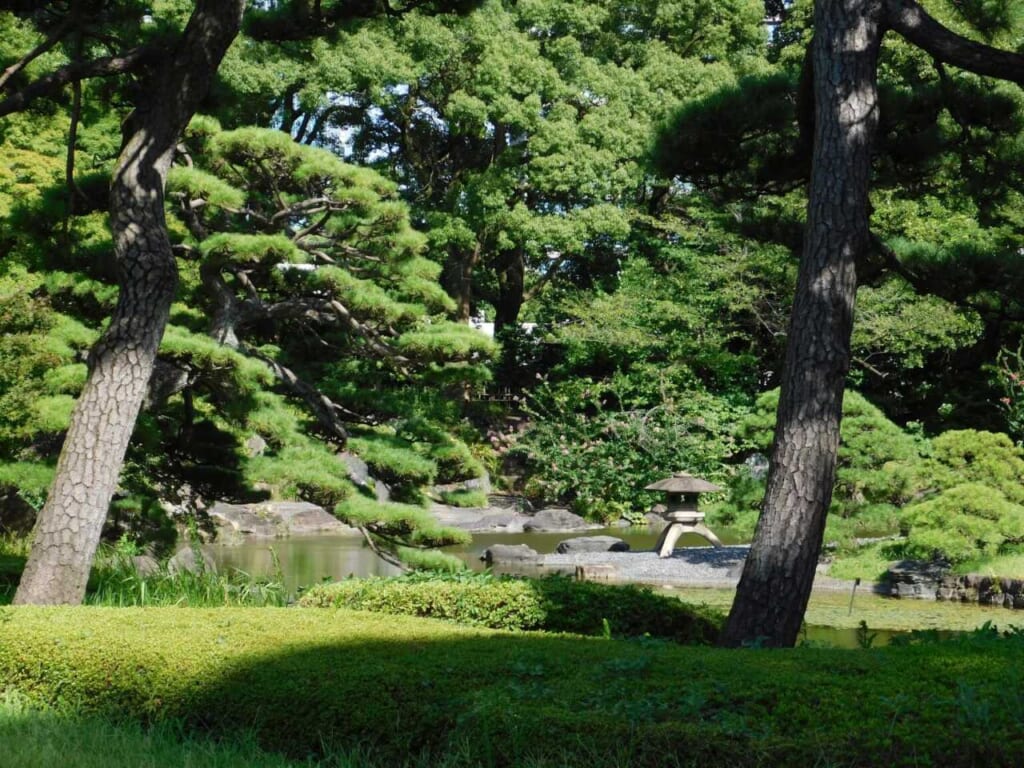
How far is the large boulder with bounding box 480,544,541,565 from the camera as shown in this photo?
12586mm

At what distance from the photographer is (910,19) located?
516 centimetres

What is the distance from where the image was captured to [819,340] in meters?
4.93

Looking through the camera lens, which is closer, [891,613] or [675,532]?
[891,613]

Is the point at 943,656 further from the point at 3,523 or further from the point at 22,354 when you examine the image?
the point at 3,523

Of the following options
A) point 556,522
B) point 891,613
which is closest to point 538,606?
point 891,613

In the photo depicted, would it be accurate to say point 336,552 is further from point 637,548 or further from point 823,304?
point 823,304

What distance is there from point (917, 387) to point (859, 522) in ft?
25.4

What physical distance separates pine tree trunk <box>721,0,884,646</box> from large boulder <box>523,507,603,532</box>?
11639mm

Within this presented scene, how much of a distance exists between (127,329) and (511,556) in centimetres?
797

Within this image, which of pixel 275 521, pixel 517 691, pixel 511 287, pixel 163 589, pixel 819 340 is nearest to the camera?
pixel 517 691

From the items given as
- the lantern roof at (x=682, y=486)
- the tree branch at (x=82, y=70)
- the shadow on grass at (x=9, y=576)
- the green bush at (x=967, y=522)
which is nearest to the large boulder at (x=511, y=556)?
the lantern roof at (x=682, y=486)

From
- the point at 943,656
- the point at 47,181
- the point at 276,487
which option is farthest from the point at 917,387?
the point at 943,656

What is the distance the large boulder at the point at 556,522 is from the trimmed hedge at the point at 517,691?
485 inches

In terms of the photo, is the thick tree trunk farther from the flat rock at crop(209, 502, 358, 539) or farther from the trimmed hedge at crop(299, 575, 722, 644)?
the trimmed hedge at crop(299, 575, 722, 644)
